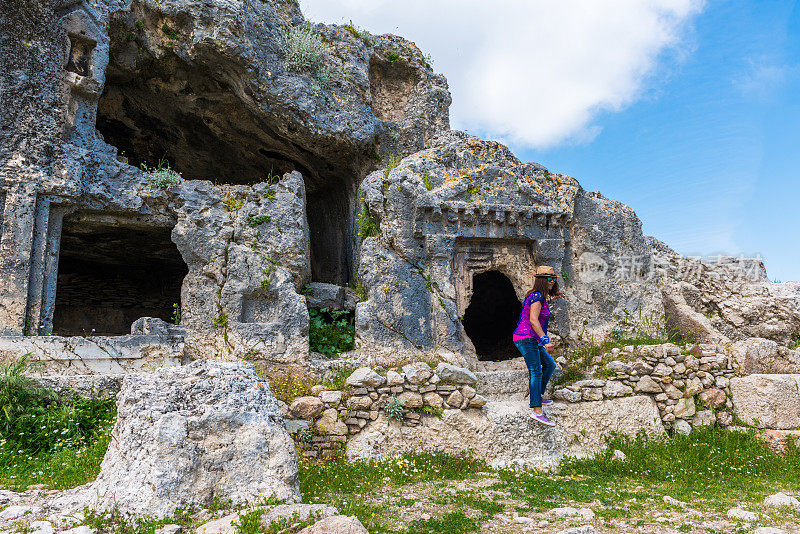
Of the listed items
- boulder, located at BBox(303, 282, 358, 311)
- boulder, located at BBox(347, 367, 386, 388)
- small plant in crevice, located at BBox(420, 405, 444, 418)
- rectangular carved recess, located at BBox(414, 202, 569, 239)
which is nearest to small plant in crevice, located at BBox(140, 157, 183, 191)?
boulder, located at BBox(303, 282, 358, 311)

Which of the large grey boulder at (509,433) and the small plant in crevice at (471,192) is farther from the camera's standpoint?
the small plant in crevice at (471,192)

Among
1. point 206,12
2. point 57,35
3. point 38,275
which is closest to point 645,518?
point 38,275

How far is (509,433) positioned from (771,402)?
3.79 metres

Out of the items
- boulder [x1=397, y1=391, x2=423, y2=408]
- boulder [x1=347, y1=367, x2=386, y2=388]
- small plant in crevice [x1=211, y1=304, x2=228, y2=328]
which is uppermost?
small plant in crevice [x1=211, y1=304, x2=228, y2=328]

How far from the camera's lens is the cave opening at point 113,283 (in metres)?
12.1

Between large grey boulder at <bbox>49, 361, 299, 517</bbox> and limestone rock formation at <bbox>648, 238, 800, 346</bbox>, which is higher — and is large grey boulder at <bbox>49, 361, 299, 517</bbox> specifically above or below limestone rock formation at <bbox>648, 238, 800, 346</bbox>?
below

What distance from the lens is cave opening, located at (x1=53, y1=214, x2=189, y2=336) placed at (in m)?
12.1

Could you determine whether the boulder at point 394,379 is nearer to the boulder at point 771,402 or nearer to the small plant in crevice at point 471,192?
the small plant in crevice at point 471,192

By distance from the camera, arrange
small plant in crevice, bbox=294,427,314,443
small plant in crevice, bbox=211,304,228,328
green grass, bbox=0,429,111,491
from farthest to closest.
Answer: small plant in crevice, bbox=211,304,228,328
small plant in crevice, bbox=294,427,314,443
green grass, bbox=0,429,111,491

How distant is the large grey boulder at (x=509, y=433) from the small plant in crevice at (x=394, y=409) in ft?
0.24

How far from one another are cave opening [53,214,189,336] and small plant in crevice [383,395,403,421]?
706cm

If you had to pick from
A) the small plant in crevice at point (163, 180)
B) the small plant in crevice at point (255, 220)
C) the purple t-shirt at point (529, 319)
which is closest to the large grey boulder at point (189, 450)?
the purple t-shirt at point (529, 319)

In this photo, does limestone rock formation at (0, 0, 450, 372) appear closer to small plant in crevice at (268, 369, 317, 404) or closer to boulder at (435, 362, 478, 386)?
small plant in crevice at (268, 369, 317, 404)

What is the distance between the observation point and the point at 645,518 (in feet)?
14.8
